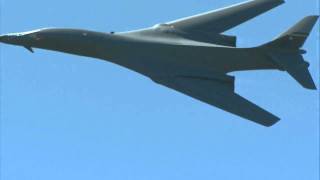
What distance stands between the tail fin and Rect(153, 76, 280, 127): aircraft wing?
10.4ft

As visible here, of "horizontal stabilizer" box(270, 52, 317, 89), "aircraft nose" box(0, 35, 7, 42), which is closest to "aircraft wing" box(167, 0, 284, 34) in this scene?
"horizontal stabilizer" box(270, 52, 317, 89)

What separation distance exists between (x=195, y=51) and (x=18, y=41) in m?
10.0

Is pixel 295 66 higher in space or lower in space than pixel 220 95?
higher

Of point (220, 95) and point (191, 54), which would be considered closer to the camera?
point (220, 95)

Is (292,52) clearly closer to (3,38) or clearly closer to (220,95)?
(220,95)

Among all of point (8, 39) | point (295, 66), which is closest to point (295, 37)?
point (295, 66)

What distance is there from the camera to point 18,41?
163 ft

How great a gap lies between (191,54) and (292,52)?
606 cm

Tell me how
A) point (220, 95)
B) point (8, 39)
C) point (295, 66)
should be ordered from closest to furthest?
point (220, 95) → point (8, 39) → point (295, 66)

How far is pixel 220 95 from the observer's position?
49.0 m

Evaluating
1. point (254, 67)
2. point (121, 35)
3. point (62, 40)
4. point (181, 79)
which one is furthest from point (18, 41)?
point (254, 67)

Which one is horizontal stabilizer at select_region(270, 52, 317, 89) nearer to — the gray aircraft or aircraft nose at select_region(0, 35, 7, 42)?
the gray aircraft

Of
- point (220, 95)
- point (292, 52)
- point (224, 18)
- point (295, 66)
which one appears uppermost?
point (224, 18)

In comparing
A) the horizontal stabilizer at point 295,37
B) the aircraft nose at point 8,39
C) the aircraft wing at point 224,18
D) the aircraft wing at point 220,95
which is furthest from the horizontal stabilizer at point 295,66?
the aircraft nose at point 8,39
